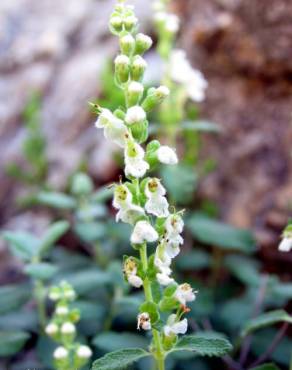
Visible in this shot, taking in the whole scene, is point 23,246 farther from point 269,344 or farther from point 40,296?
point 269,344

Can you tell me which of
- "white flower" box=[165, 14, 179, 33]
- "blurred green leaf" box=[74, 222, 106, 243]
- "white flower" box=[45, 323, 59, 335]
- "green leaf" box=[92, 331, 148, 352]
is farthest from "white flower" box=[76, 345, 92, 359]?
"white flower" box=[165, 14, 179, 33]

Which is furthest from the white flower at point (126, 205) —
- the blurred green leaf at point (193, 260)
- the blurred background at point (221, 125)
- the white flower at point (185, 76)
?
the white flower at point (185, 76)

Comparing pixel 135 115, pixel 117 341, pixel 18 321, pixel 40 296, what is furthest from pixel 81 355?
pixel 135 115

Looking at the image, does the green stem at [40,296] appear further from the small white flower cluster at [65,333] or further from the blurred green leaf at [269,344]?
the blurred green leaf at [269,344]

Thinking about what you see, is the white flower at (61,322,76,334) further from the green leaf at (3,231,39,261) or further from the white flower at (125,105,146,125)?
the white flower at (125,105,146,125)

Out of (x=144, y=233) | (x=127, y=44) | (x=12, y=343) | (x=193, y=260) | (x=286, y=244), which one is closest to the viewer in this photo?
(x=144, y=233)

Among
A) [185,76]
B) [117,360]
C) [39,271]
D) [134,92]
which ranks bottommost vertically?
[117,360]
